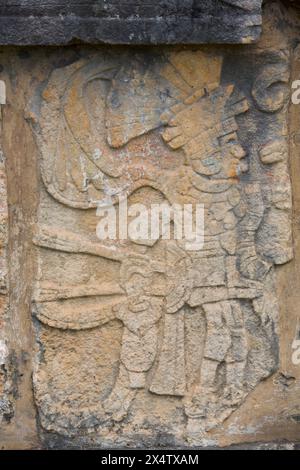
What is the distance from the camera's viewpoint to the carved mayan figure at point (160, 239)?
5.08 metres

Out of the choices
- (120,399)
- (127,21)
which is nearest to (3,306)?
(120,399)

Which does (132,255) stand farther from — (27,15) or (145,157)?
(27,15)

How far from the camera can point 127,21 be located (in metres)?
4.73

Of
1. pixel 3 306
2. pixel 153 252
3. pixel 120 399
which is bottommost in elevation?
pixel 120 399

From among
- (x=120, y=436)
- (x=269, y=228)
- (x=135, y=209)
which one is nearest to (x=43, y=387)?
(x=120, y=436)

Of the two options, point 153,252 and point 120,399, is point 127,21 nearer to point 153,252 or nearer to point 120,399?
point 153,252

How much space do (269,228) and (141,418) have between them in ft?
3.75

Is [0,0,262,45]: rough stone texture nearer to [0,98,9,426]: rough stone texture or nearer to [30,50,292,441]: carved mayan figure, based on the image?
[30,50,292,441]: carved mayan figure

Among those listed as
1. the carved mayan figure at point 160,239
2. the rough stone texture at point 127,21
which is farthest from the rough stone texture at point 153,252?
the rough stone texture at point 127,21

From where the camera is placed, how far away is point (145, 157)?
516 centimetres

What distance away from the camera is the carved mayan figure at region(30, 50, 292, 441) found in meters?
5.08

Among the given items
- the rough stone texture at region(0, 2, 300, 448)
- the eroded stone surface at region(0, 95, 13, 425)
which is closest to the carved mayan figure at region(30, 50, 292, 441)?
the rough stone texture at region(0, 2, 300, 448)

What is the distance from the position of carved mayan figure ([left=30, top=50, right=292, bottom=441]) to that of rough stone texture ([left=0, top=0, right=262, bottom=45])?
9.7 inches

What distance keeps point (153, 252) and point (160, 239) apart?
0.07m
